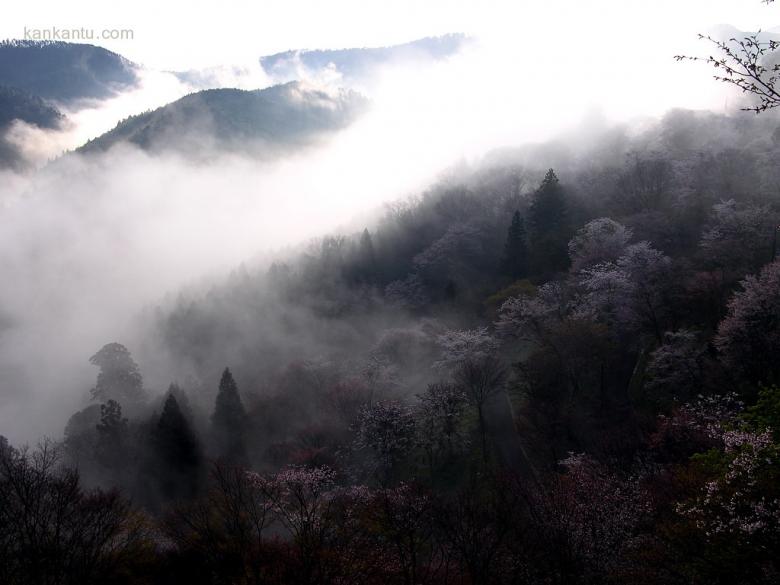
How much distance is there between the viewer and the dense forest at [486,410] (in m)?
18.8

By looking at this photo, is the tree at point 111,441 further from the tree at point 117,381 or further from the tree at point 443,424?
the tree at point 443,424

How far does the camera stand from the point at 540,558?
20.6 meters

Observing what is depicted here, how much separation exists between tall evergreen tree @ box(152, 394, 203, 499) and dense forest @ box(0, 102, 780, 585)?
0.82 ft

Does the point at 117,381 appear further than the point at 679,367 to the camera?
Yes

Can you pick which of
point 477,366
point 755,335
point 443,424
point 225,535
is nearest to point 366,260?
point 477,366

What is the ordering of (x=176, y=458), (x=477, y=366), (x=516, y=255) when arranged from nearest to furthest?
(x=477, y=366)
(x=176, y=458)
(x=516, y=255)

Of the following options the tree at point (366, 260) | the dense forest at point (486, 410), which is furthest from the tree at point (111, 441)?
the tree at point (366, 260)

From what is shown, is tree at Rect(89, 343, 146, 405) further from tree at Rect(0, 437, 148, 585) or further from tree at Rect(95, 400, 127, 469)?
tree at Rect(0, 437, 148, 585)

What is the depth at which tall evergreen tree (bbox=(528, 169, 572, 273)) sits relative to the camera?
5728cm

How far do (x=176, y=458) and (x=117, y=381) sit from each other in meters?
30.0

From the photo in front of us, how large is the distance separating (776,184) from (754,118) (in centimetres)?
2579

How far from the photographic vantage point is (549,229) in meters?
62.3

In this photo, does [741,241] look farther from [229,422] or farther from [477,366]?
[229,422]

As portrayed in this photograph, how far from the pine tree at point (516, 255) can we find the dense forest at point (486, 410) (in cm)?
29
